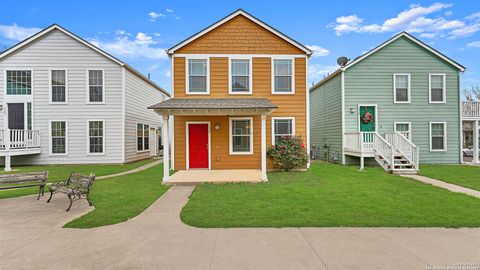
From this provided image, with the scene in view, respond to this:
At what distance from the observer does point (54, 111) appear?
1484 centimetres

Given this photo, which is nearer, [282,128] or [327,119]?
[282,128]

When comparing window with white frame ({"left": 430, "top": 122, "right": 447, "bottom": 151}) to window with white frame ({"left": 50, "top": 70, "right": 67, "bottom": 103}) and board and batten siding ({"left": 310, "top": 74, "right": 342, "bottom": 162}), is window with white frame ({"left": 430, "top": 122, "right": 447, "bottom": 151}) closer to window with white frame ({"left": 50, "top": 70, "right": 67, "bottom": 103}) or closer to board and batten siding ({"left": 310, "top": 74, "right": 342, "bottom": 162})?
board and batten siding ({"left": 310, "top": 74, "right": 342, "bottom": 162})

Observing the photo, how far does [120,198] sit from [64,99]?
11.2 metres

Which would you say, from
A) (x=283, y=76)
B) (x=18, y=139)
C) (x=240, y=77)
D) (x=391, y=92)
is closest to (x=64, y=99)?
(x=18, y=139)

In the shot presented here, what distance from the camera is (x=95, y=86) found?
1511cm

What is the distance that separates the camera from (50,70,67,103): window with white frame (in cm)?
1488

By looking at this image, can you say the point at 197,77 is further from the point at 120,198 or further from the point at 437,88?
the point at 437,88

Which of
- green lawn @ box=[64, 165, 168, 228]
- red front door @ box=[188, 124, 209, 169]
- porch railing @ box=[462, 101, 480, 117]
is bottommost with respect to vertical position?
green lawn @ box=[64, 165, 168, 228]

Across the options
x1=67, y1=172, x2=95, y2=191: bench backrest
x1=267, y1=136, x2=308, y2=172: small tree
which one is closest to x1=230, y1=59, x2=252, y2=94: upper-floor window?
x1=267, y1=136, x2=308, y2=172: small tree

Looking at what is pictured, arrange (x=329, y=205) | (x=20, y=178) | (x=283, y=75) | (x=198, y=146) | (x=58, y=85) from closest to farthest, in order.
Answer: (x=329, y=205), (x=20, y=178), (x=198, y=146), (x=283, y=75), (x=58, y=85)

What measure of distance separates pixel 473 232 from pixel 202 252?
4.84m

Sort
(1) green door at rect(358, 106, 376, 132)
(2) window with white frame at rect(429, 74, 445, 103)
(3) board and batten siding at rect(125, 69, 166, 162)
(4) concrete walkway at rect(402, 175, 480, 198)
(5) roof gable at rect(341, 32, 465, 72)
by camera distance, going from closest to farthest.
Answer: (4) concrete walkway at rect(402, 175, 480, 198)
(5) roof gable at rect(341, 32, 465, 72)
(1) green door at rect(358, 106, 376, 132)
(2) window with white frame at rect(429, 74, 445, 103)
(3) board and batten siding at rect(125, 69, 166, 162)

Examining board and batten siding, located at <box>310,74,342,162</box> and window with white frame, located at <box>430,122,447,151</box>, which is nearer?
window with white frame, located at <box>430,122,447,151</box>

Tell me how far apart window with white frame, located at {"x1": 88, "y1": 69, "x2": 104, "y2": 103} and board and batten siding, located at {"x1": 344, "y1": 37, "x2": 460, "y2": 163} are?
14.6m
